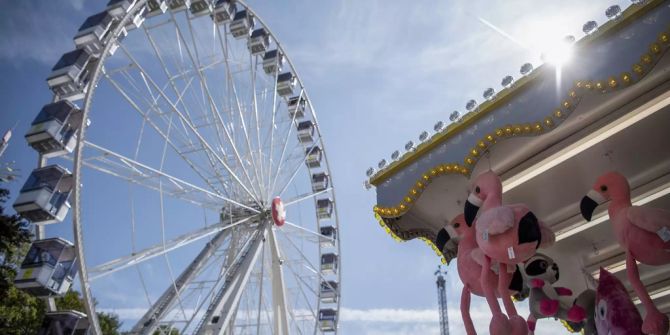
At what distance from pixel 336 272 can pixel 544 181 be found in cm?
1053

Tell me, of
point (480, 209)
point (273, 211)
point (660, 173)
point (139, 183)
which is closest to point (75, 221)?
point (139, 183)

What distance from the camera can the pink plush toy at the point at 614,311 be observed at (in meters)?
4.48

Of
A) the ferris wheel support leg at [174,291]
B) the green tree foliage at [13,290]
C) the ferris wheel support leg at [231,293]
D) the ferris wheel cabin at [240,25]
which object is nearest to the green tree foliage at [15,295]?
the green tree foliage at [13,290]

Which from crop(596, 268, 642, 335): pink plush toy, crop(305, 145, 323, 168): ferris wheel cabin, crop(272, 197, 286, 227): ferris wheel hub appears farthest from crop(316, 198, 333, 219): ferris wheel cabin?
crop(596, 268, 642, 335): pink plush toy

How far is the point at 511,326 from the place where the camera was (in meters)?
4.48

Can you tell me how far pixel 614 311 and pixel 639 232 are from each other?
79cm

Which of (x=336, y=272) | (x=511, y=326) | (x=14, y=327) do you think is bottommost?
(x=511, y=326)

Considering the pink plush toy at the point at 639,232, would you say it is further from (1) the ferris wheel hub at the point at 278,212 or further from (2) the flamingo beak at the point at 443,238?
(1) the ferris wheel hub at the point at 278,212

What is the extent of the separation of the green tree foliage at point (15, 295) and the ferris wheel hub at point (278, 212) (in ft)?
20.7

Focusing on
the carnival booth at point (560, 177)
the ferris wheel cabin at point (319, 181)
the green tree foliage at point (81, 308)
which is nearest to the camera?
the carnival booth at point (560, 177)

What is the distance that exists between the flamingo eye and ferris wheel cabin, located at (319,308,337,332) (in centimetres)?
1075

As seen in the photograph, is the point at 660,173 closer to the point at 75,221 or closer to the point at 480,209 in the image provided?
the point at 480,209

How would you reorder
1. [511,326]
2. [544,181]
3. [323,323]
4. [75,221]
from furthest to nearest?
[323,323], [75,221], [544,181], [511,326]

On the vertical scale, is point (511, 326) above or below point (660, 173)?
below
